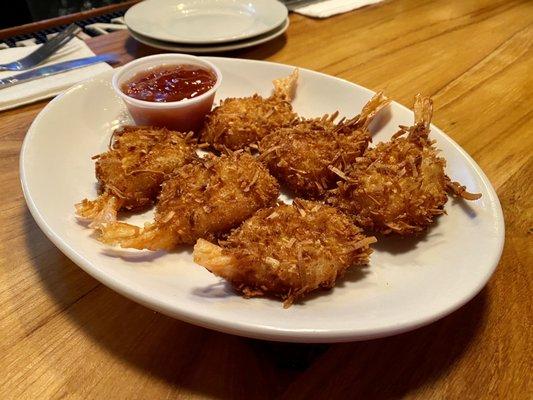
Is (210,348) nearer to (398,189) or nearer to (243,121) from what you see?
(398,189)

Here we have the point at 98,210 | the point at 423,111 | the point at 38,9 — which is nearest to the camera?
the point at 98,210

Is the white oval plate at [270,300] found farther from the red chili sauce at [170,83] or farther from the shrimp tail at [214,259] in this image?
the red chili sauce at [170,83]

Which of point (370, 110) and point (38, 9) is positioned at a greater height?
point (370, 110)

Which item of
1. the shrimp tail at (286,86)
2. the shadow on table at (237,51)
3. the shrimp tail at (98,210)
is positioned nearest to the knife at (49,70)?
the shadow on table at (237,51)

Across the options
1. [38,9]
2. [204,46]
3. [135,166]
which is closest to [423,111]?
[135,166]

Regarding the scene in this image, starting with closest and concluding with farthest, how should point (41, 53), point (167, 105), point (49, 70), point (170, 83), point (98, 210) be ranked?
point (98, 210) → point (167, 105) → point (170, 83) → point (49, 70) → point (41, 53)

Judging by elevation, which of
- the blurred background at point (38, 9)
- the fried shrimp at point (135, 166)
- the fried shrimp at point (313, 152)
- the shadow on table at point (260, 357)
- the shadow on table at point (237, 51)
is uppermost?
the fried shrimp at point (135, 166)

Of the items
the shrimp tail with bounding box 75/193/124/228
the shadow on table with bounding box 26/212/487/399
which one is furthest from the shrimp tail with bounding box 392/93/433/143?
the shrimp tail with bounding box 75/193/124/228
